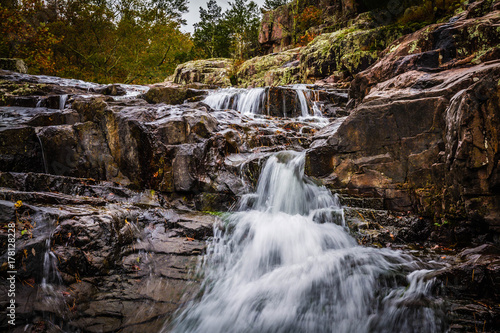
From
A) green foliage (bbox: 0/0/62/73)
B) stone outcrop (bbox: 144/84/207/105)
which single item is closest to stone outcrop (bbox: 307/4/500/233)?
stone outcrop (bbox: 144/84/207/105)

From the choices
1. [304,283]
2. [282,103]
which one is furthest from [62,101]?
[304,283]

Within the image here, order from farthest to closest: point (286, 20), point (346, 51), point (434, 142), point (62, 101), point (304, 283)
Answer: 1. point (286, 20)
2. point (346, 51)
3. point (62, 101)
4. point (434, 142)
5. point (304, 283)

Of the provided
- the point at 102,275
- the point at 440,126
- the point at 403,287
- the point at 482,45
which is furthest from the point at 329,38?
the point at 102,275

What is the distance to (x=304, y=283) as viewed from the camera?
3533 mm

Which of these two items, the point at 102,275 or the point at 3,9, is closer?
the point at 102,275

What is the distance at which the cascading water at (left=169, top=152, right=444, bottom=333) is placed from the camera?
297cm

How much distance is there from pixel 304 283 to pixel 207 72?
76.8ft

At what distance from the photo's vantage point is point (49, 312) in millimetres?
2824

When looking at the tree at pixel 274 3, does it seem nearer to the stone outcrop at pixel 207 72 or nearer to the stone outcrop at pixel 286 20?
the stone outcrop at pixel 286 20

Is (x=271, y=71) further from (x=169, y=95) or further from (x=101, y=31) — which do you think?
(x=101, y=31)

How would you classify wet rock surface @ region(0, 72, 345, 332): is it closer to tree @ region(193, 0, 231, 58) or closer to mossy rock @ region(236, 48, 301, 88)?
mossy rock @ region(236, 48, 301, 88)

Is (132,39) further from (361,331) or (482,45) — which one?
(361,331)

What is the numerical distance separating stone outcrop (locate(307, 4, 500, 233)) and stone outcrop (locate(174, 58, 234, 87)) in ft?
60.0

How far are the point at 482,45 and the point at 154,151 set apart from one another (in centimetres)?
869
